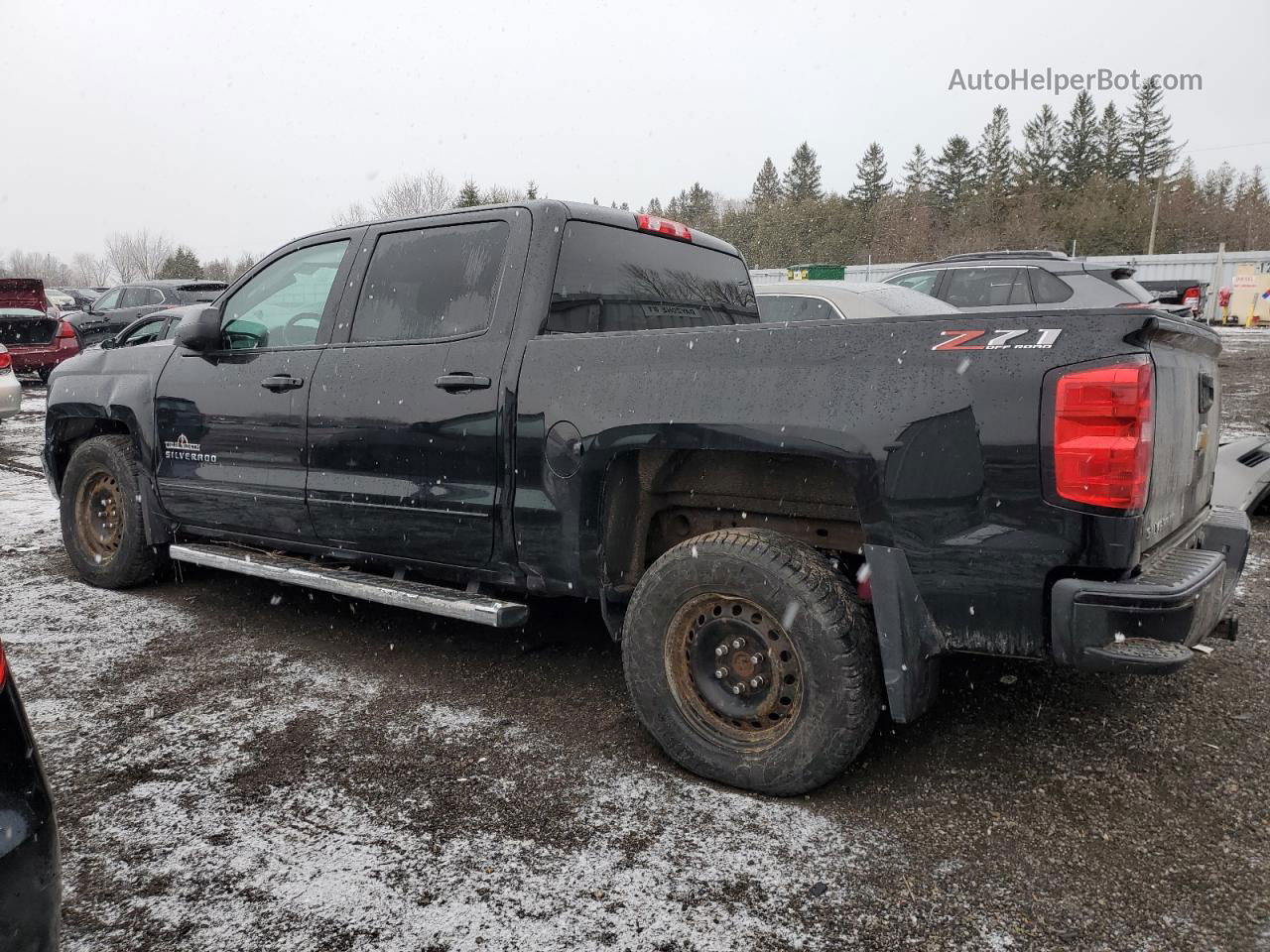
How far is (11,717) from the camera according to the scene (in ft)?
4.71

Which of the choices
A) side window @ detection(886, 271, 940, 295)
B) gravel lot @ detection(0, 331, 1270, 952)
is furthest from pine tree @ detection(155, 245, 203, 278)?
gravel lot @ detection(0, 331, 1270, 952)

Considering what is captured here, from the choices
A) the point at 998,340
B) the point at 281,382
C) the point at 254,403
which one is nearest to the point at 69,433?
the point at 254,403

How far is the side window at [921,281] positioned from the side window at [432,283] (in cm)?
788

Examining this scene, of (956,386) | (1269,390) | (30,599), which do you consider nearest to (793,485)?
(956,386)

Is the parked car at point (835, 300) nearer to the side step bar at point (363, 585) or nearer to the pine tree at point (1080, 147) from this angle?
the side step bar at point (363, 585)

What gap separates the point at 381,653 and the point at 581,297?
1869mm

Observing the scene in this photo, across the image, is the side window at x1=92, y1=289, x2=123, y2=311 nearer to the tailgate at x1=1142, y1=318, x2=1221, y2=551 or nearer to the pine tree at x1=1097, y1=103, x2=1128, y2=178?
the tailgate at x1=1142, y1=318, x2=1221, y2=551

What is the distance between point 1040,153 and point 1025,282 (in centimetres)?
6402

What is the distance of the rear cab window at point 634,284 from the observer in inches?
131

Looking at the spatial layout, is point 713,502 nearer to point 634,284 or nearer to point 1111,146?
point 634,284

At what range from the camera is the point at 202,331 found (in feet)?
13.5

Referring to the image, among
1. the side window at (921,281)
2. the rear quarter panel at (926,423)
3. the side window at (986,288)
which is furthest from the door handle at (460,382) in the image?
the side window at (921,281)

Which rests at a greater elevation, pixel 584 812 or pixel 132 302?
pixel 132 302

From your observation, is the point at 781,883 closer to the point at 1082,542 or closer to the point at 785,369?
the point at 1082,542
